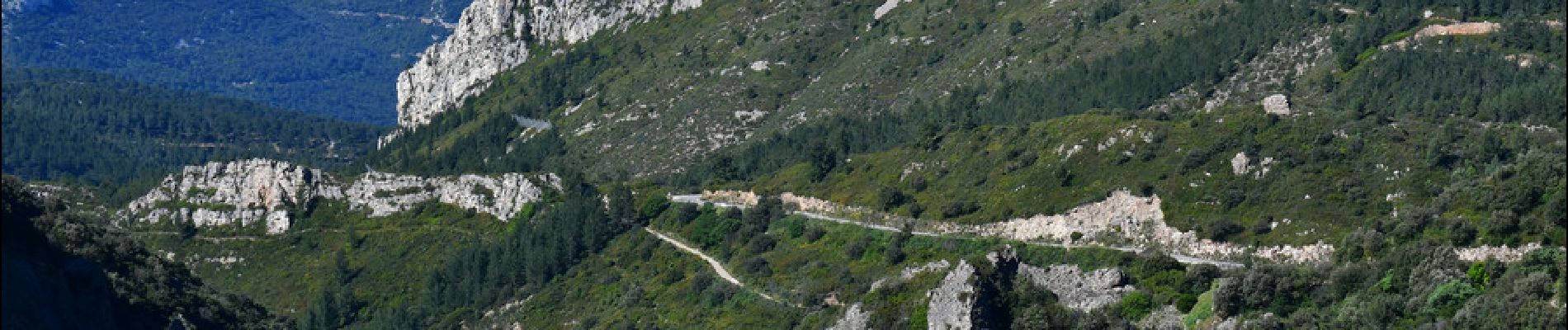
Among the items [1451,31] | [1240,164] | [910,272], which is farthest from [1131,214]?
[1451,31]

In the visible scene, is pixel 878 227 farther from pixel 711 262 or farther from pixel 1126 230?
pixel 1126 230

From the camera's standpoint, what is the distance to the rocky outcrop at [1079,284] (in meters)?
97.8

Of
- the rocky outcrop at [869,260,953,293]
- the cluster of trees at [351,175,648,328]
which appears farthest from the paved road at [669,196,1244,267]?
the rocky outcrop at [869,260,953,293]

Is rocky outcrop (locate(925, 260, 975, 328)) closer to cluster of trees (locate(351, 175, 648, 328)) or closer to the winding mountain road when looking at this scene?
the winding mountain road

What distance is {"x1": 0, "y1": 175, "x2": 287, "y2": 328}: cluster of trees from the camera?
6227cm

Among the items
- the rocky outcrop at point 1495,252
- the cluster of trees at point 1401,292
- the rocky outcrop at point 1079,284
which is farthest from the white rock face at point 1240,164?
the rocky outcrop at point 1495,252

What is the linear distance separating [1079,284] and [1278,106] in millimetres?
34044

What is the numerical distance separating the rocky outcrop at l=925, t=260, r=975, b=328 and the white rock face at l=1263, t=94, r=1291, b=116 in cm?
3908

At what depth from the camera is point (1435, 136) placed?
380ft

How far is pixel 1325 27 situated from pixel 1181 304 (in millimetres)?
89047

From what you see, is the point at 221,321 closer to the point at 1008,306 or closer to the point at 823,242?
the point at 823,242

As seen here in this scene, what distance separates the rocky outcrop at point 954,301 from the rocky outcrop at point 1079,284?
18.2 feet

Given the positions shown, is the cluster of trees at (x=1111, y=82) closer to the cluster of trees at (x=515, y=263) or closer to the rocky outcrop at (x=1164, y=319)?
the cluster of trees at (x=515, y=263)

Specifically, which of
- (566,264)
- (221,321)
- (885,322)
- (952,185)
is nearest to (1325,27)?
(952,185)
